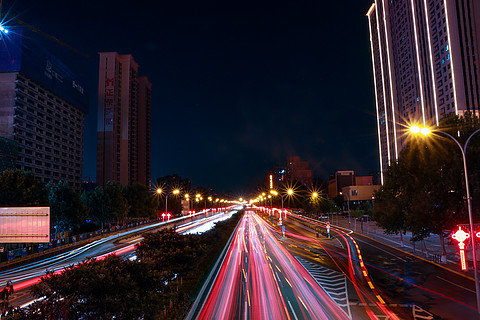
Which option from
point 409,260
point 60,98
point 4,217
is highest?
point 60,98

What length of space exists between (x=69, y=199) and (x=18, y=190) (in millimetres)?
11696

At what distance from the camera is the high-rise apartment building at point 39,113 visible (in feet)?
323

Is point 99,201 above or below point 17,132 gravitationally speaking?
below

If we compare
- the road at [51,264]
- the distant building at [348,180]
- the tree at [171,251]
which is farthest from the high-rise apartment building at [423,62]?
the tree at [171,251]

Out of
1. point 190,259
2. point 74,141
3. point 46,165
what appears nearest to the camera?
point 190,259

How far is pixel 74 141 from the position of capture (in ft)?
436

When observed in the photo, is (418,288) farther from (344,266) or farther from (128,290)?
(128,290)

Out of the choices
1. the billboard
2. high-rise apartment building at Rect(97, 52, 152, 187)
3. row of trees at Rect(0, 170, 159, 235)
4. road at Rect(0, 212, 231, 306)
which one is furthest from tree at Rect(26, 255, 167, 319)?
high-rise apartment building at Rect(97, 52, 152, 187)

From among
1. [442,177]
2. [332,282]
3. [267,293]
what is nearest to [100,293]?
[267,293]

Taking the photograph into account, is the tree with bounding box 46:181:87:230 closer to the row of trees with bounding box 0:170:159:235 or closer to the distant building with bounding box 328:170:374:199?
the row of trees with bounding box 0:170:159:235

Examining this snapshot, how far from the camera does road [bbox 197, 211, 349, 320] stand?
55.9 ft

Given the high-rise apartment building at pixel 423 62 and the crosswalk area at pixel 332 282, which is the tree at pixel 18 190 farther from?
the high-rise apartment building at pixel 423 62

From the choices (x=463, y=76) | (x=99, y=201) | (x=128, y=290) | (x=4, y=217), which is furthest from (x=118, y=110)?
(x=128, y=290)

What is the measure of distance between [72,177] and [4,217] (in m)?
122
